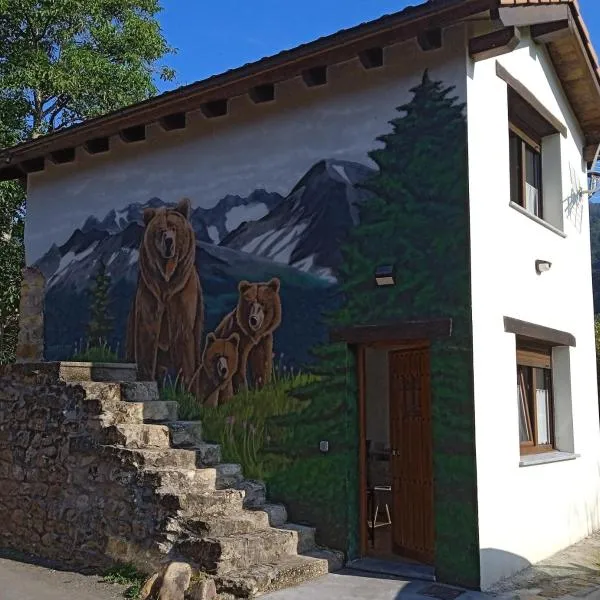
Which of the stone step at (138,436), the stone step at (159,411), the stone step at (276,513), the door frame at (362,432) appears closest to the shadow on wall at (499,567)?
the door frame at (362,432)

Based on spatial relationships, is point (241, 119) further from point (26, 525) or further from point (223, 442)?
point (26, 525)

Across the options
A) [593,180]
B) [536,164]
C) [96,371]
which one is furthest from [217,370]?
[593,180]

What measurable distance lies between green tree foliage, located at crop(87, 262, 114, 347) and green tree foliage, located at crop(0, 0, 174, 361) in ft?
16.9

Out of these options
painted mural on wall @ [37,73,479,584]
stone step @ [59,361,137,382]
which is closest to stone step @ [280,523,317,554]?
painted mural on wall @ [37,73,479,584]

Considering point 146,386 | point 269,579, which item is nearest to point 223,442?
point 146,386

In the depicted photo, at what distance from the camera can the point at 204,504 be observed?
23.7 feet

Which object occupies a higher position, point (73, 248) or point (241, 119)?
point (241, 119)

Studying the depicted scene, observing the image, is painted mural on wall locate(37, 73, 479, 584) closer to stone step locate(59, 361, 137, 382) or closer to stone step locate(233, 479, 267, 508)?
stone step locate(233, 479, 267, 508)

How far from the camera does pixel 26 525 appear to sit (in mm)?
8812

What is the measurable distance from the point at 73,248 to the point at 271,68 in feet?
14.8

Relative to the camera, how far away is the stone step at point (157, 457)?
7574 mm

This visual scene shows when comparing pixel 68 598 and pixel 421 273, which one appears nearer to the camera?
pixel 68 598

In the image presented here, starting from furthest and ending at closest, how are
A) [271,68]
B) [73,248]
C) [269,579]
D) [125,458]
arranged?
[73,248]
[271,68]
[125,458]
[269,579]

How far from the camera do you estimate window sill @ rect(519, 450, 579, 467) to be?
783 centimetres
